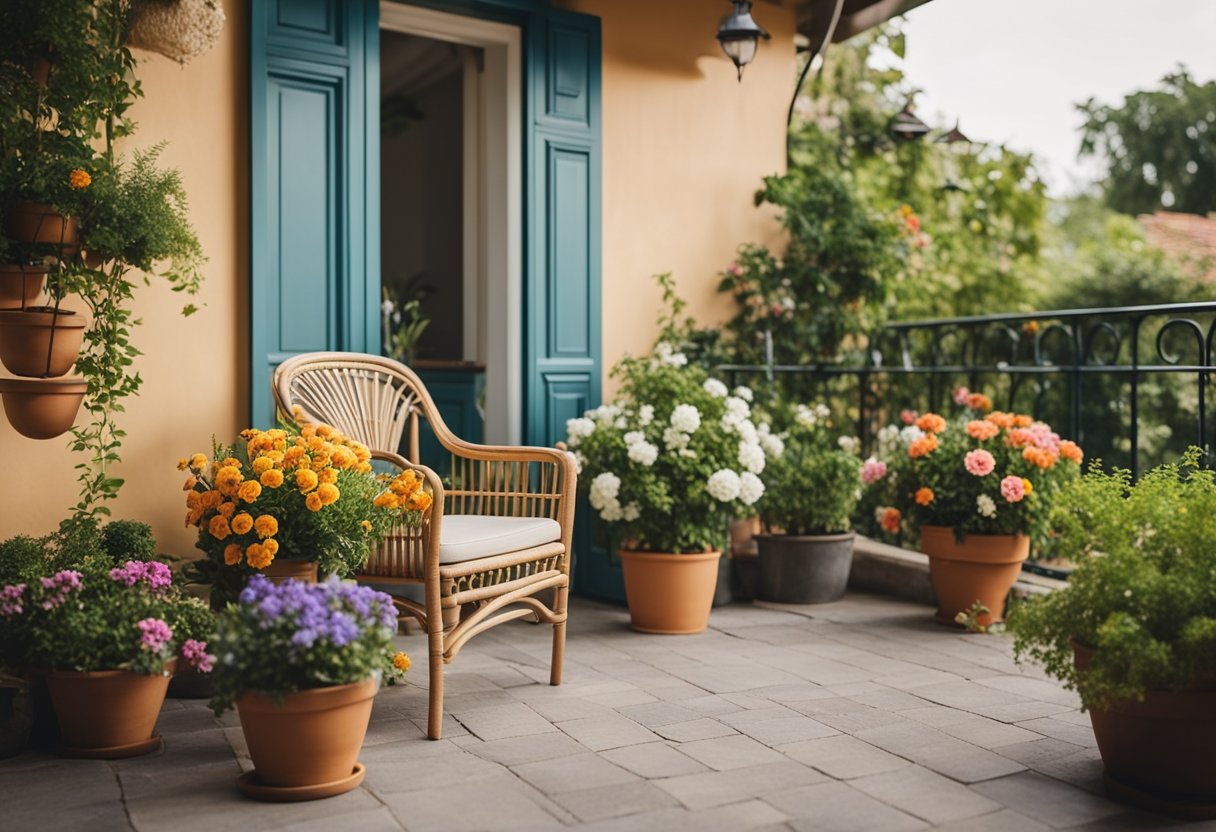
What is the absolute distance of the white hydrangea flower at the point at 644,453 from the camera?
3832 mm

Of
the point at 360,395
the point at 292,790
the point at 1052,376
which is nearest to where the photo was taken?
the point at 292,790

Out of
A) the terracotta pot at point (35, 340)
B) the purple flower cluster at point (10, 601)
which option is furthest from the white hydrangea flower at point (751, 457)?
the purple flower cluster at point (10, 601)

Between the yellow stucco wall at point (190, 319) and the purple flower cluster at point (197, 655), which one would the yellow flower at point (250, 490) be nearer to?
the purple flower cluster at point (197, 655)

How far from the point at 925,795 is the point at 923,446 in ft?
6.19

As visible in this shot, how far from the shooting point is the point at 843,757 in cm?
261

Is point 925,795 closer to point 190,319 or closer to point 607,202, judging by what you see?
point 190,319

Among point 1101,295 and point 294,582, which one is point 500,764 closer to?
point 294,582

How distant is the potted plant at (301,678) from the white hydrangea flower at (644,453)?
1.57 m

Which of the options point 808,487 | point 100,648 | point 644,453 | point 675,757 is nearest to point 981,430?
point 808,487

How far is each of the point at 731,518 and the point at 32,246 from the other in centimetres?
262

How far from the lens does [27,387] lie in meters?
3.00

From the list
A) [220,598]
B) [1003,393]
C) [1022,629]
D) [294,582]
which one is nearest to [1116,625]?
[1022,629]

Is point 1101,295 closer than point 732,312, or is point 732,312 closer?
point 732,312

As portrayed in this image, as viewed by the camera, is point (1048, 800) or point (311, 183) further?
point (311, 183)
